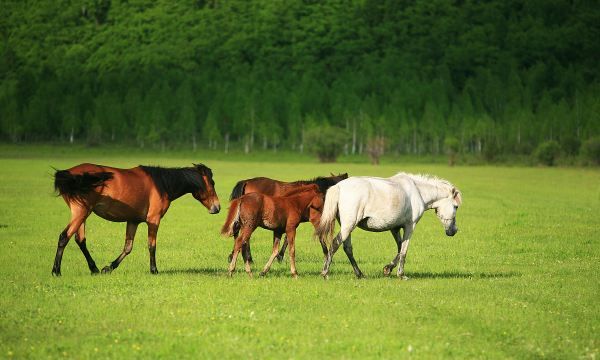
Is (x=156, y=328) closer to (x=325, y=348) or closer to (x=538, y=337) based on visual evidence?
(x=325, y=348)

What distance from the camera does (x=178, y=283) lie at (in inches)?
710

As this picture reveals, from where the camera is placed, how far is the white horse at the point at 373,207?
62.2 feet

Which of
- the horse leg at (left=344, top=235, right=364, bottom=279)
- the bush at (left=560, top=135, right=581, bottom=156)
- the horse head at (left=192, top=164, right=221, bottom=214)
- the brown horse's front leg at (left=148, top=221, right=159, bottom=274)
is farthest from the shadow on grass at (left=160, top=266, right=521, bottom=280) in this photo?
the bush at (left=560, top=135, right=581, bottom=156)

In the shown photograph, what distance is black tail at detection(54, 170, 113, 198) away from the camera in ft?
60.2

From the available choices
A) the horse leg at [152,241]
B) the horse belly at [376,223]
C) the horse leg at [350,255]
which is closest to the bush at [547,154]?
the horse belly at [376,223]

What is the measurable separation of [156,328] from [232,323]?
1.13m

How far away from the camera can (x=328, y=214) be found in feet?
62.3

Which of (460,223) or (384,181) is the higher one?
(384,181)

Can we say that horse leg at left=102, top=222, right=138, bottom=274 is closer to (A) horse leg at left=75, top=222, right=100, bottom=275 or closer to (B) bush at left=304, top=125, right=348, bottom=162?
(A) horse leg at left=75, top=222, right=100, bottom=275

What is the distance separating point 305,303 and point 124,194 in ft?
17.1

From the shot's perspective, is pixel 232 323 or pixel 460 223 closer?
pixel 232 323

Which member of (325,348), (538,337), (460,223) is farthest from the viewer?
(460,223)

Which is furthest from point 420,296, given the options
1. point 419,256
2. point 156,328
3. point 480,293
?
point 419,256

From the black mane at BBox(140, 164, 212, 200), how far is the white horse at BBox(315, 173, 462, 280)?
306 cm
